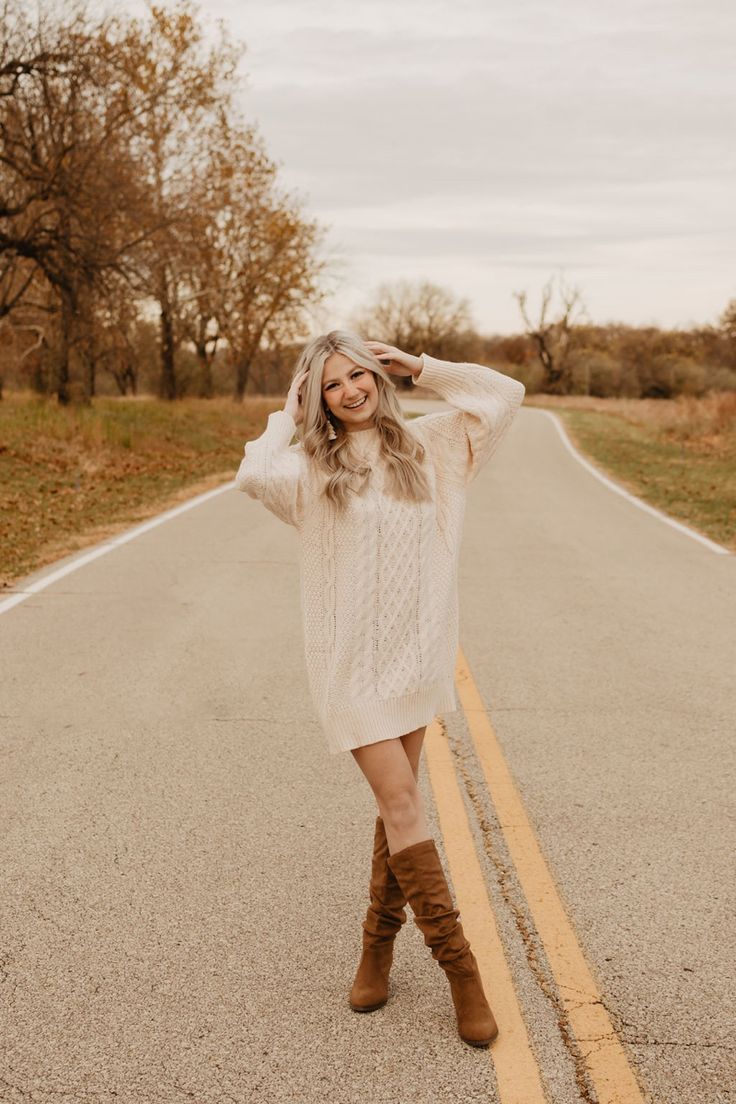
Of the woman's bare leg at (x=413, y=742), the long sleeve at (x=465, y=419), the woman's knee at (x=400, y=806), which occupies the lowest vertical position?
the woman's knee at (x=400, y=806)

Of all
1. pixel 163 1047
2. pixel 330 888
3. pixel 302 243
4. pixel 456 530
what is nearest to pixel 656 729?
pixel 330 888

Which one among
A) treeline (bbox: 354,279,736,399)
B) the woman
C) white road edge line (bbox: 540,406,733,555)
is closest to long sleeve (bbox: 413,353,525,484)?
the woman

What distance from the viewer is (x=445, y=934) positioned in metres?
2.98

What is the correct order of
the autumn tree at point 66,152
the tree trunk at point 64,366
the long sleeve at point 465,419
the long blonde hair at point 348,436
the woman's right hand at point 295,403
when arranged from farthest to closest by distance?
the tree trunk at point 64,366 → the autumn tree at point 66,152 → the long sleeve at point 465,419 → the woman's right hand at point 295,403 → the long blonde hair at point 348,436

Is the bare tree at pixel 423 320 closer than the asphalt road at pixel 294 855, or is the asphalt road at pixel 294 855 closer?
the asphalt road at pixel 294 855

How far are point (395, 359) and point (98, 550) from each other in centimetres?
835

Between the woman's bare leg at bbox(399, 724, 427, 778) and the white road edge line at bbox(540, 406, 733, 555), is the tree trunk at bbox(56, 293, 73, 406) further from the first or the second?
the woman's bare leg at bbox(399, 724, 427, 778)

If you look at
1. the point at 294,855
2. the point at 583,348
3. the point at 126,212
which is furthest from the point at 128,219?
the point at 583,348

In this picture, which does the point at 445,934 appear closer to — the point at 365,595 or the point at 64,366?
the point at 365,595

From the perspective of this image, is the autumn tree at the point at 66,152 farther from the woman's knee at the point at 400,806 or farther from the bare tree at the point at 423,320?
the bare tree at the point at 423,320

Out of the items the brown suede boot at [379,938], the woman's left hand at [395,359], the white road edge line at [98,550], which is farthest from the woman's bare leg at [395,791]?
the white road edge line at [98,550]

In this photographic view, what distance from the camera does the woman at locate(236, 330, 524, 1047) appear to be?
3.09m

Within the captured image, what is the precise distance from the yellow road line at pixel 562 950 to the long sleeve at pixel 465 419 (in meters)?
1.46

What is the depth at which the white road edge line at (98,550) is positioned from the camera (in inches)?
353
